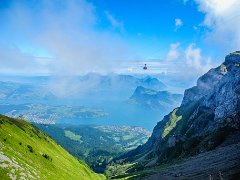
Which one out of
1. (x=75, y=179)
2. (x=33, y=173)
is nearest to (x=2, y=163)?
(x=33, y=173)

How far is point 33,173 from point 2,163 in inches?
434

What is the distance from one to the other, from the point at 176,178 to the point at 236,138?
73.4m

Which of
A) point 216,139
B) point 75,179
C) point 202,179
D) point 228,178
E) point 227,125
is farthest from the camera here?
point 227,125

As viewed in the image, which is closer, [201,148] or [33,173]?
[33,173]

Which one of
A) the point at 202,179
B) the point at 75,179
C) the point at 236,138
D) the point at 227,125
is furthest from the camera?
the point at 227,125

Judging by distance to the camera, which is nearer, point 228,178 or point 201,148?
point 228,178

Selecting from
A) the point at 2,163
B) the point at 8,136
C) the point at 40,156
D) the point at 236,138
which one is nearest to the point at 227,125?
the point at 236,138

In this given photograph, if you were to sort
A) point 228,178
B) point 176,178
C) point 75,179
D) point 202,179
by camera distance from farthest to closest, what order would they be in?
point 75,179, point 176,178, point 202,179, point 228,178

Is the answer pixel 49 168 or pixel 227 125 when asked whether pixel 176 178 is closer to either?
pixel 49 168

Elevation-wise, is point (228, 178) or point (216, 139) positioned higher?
point (216, 139)

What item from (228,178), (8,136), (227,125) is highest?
(227,125)

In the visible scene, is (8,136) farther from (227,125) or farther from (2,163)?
(227,125)

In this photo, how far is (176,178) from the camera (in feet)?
324

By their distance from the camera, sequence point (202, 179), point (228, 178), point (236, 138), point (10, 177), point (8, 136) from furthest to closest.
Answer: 1. point (236, 138)
2. point (8, 136)
3. point (202, 179)
4. point (10, 177)
5. point (228, 178)
